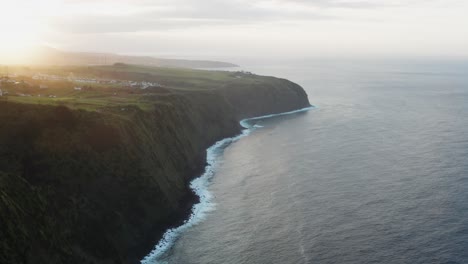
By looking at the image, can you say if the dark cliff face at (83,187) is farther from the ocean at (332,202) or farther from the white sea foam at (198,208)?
the ocean at (332,202)

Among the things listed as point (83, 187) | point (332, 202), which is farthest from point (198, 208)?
point (332, 202)

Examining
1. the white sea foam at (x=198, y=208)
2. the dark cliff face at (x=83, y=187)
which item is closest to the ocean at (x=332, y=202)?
the white sea foam at (x=198, y=208)

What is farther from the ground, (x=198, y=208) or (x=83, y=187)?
(x=83, y=187)

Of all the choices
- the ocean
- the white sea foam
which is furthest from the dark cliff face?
the ocean

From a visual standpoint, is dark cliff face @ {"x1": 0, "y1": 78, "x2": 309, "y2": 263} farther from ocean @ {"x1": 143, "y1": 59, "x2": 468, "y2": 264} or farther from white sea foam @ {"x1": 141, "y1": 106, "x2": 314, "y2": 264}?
ocean @ {"x1": 143, "y1": 59, "x2": 468, "y2": 264}

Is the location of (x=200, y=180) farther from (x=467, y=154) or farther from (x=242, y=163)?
(x=467, y=154)

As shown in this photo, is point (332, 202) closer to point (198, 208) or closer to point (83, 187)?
point (198, 208)

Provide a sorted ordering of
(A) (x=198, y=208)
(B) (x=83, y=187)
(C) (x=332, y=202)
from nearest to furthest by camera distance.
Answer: (B) (x=83, y=187) < (C) (x=332, y=202) < (A) (x=198, y=208)
